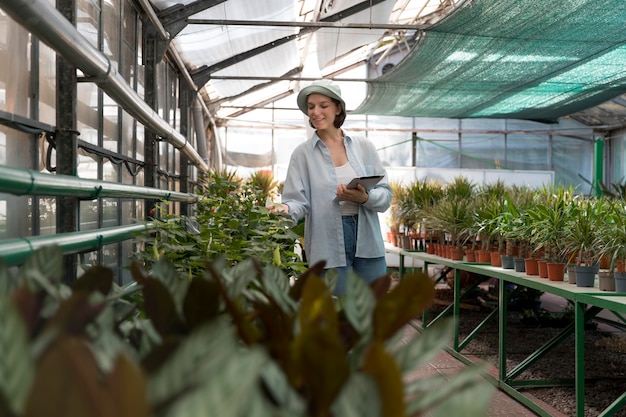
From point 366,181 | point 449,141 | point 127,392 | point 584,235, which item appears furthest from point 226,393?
point 449,141

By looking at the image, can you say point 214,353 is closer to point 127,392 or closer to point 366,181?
point 127,392

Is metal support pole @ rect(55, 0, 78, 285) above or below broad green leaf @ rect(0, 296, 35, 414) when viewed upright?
above

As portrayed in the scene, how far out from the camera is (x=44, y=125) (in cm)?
281

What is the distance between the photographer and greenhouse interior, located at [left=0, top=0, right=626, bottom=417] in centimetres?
39

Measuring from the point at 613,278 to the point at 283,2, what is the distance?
4.88 m

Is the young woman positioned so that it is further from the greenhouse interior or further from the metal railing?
the metal railing

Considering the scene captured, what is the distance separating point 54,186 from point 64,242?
119 mm

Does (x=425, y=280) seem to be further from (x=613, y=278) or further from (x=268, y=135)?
(x=268, y=135)

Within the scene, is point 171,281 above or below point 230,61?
below

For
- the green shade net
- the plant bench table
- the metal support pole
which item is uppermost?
the green shade net

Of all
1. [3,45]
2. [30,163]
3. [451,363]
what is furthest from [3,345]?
[451,363]

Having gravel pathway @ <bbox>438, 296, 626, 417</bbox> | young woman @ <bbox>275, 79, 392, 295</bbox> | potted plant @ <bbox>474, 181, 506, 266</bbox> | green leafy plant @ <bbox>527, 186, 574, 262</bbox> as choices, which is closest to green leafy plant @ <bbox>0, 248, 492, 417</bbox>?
young woman @ <bbox>275, 79, 392, 295</bbox>

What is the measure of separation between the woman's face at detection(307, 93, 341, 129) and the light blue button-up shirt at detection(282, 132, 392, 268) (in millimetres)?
77

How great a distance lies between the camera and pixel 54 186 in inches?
53.0
